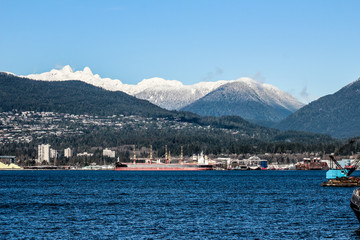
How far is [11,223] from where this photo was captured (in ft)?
251

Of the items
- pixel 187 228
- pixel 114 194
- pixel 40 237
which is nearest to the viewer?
pixel 40 237

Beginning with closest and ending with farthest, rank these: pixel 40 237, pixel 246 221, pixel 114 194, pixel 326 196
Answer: pixel 40 237 → pixel 246 221 → pixel 326 196 → pixel 114 194

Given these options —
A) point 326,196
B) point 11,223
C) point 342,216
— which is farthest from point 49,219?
point 326,196

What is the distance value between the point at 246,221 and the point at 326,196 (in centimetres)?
4297

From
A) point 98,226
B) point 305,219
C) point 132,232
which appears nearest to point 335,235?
point 305,219

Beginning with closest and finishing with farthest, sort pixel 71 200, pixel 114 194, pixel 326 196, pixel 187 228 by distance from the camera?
pixel 187 228
pixel 71 200
pixel 326 196
pixel 114 194

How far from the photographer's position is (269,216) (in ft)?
271

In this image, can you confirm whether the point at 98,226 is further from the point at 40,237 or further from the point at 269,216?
the point at 269,216

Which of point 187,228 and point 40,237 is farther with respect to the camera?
point 187,228

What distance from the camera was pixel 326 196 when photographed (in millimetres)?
117125

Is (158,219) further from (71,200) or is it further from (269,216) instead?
(71,200)

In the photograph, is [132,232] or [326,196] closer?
[132,232]

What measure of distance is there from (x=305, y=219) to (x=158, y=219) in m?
17.5

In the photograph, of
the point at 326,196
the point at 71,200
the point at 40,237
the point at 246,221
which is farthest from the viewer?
the point at 326,196
